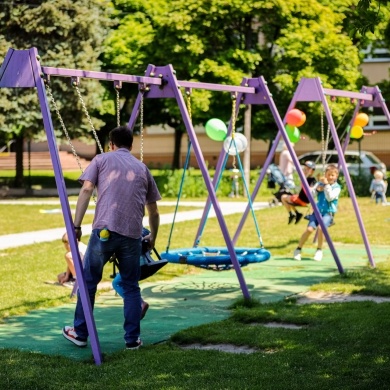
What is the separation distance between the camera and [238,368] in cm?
667

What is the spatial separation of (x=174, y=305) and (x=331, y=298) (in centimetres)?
168

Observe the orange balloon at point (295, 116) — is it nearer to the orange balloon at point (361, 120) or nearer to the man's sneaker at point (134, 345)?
the orange balloon at point (361, 120)

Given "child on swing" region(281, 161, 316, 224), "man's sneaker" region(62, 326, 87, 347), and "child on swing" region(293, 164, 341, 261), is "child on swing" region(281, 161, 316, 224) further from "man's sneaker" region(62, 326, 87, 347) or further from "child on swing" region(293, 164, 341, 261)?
"man's sneaker" region(62, 326, 87, 347)

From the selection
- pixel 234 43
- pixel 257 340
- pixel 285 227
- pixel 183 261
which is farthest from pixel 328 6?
pixel 257 340

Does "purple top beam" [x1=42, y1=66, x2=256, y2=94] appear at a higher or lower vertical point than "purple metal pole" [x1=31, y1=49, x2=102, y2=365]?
higher

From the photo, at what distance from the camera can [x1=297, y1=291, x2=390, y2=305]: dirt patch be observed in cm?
1002

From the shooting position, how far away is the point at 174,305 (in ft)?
32.9

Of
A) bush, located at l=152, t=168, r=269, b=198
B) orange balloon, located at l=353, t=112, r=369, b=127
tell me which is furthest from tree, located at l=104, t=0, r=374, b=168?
orange balloon, located at l=353, t=112, r=369, b=127

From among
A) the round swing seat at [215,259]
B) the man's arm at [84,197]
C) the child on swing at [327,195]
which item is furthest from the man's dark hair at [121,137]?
the child on swing at [327,195]

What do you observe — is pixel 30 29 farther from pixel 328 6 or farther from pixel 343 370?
pixel 343 370

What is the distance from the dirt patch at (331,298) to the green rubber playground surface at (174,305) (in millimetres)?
273

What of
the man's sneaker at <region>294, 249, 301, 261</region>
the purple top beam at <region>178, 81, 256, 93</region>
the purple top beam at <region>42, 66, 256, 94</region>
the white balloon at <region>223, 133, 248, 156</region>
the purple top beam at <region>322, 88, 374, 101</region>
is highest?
the purple top beam at <region>42, 66, 256, 94</region>

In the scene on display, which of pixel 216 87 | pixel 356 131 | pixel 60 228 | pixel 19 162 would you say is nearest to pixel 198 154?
pixel 216 87

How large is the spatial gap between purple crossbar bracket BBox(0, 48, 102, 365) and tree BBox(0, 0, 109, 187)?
69.8 feet
